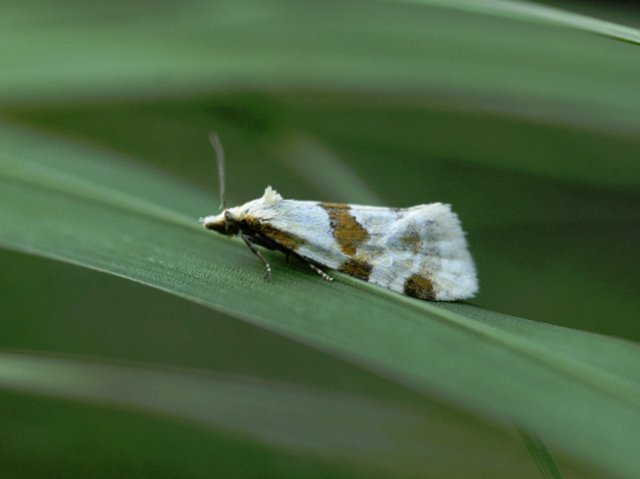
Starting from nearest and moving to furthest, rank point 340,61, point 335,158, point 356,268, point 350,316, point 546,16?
1. point 350,316
2. point 546,16
3. point 356,268
4. point 340,61
5. point 335,158

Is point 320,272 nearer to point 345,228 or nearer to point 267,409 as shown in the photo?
point 345,228

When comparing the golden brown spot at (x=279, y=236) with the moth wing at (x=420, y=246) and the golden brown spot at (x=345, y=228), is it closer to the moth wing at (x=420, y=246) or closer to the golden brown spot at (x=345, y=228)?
the golden brown spot at (x=345, y=228)

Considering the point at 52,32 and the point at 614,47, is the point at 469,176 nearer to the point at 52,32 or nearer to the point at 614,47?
the point at 614,47

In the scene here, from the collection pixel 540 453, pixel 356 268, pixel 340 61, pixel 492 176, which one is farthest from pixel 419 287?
pixel 492 176

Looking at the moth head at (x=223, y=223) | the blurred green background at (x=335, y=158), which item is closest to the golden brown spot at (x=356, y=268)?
the blurred green background at (x=335, y=158)

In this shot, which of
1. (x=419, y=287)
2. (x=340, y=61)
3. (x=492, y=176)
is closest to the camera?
(x=419, y=287)

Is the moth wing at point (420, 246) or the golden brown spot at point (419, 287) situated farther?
the moth wing at point (420, 246)
